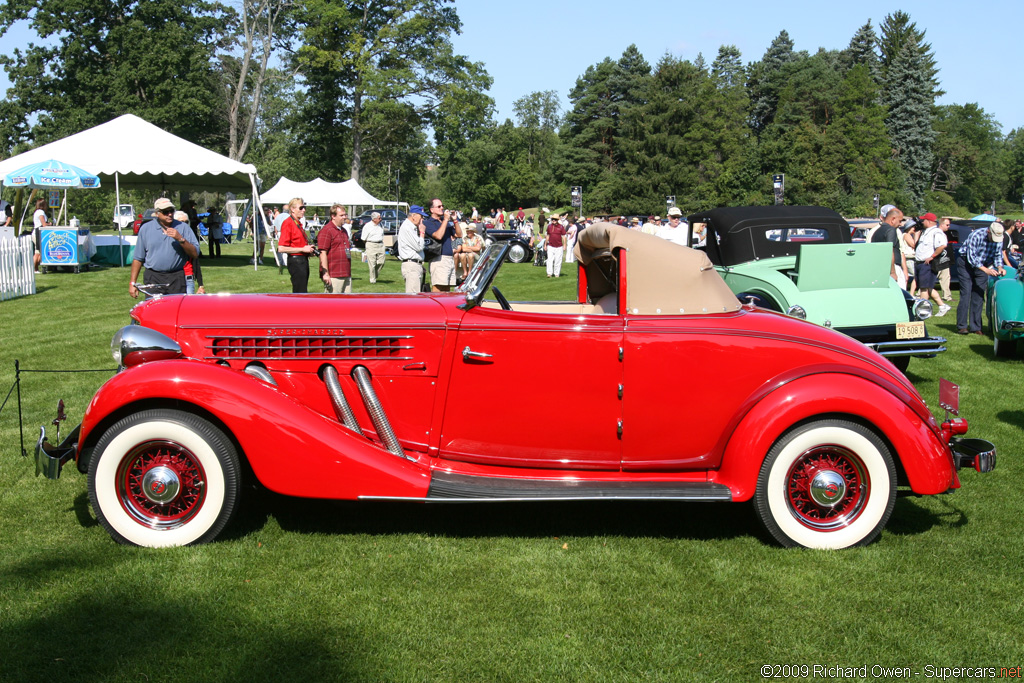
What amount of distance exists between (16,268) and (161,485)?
14482 millimetres

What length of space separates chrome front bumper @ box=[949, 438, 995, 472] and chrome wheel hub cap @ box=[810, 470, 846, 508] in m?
0.71

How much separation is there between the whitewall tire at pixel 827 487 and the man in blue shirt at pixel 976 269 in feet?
29.2

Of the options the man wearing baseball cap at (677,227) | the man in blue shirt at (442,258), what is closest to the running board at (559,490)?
the man in blue shirt at (442,258)

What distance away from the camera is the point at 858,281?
9.05 meters

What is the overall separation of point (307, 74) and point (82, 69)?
1631cm

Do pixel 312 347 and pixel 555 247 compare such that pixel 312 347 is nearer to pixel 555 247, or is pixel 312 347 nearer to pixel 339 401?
pixel 339 401

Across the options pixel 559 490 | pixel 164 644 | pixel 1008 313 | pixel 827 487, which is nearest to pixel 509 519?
pixel 559 490

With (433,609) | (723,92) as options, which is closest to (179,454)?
(433,609)

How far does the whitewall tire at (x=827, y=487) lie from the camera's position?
4.41m

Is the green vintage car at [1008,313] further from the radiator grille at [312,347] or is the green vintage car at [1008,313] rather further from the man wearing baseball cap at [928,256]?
the radiator grille at [312,347]

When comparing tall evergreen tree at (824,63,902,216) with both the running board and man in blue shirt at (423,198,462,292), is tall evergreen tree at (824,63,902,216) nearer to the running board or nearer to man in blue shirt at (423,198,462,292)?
man in blue shirt at (423,198,462,292)

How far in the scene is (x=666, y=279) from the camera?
4.70 meters

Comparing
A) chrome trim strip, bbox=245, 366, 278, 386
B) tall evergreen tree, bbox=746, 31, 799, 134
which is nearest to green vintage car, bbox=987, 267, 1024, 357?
chrome trim strip, bbox=245, 366, 278, 386

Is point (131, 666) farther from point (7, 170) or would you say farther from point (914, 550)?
point (7, 170)
